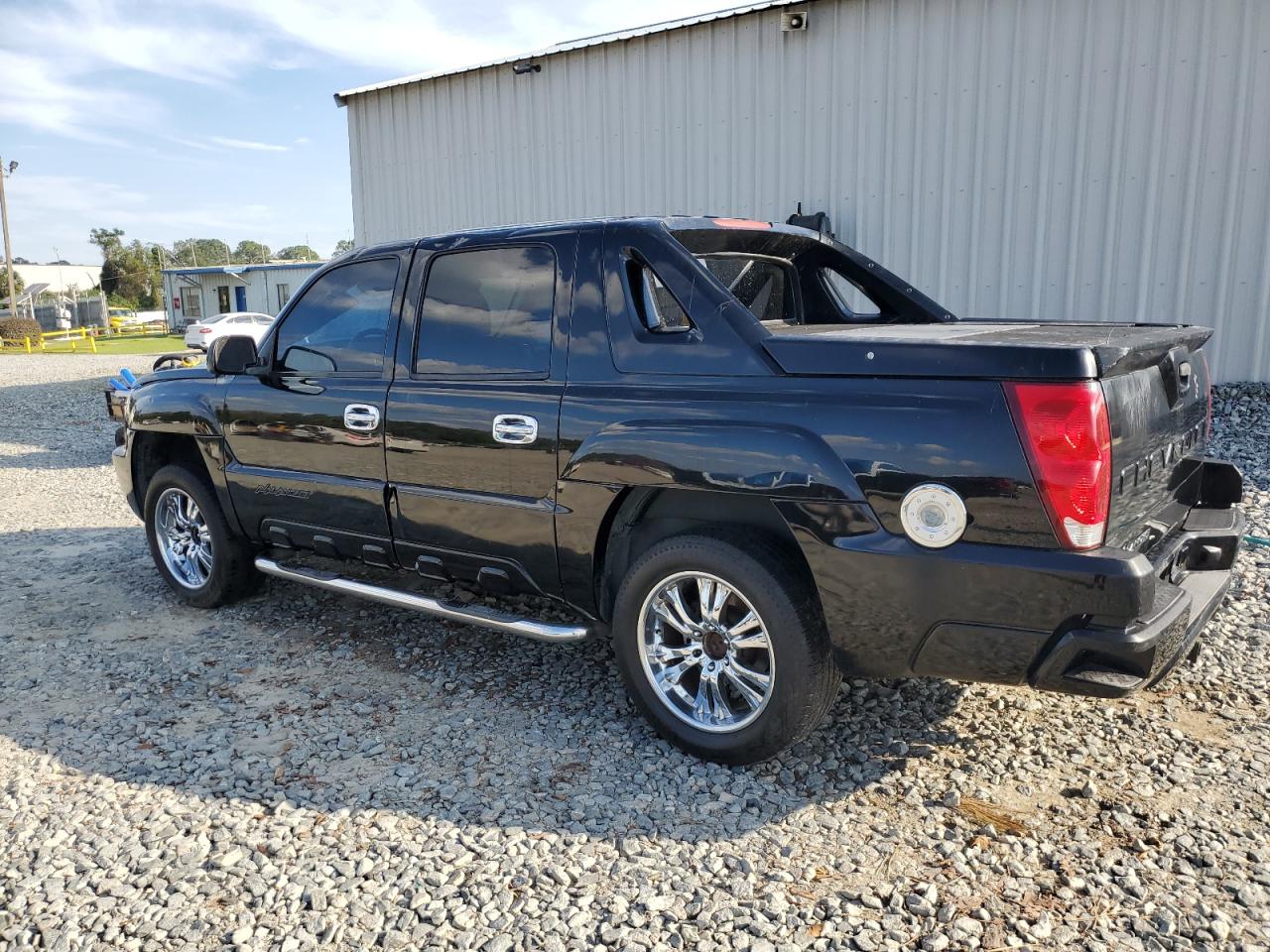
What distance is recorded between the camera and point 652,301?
11.3ft

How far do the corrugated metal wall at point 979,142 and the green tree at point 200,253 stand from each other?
98062 millimetres

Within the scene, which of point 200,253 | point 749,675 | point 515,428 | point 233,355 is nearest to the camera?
point 749,675

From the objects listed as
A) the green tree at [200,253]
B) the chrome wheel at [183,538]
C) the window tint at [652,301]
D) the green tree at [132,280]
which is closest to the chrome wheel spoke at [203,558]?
the chrome wheel at [183,538]

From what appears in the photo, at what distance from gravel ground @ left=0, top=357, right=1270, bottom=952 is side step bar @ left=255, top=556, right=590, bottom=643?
14.6 inches

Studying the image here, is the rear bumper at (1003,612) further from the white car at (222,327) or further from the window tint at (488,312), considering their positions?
the white car at (222,327)

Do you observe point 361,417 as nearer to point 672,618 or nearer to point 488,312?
point 488,312

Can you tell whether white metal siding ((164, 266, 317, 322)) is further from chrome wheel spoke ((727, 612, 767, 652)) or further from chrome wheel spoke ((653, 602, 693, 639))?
chrome wheel spoke ((727, 612, 767, 652))

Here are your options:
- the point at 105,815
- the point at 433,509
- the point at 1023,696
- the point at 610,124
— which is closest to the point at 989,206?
the point at 610,124

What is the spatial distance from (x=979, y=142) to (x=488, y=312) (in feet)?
25.3

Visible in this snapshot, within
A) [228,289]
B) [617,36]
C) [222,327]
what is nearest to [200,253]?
[228,289]

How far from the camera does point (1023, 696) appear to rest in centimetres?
379

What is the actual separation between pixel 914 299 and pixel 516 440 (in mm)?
2031

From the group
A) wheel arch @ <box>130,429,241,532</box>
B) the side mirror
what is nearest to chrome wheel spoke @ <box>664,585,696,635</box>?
the side mirror

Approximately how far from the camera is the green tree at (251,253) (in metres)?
115
